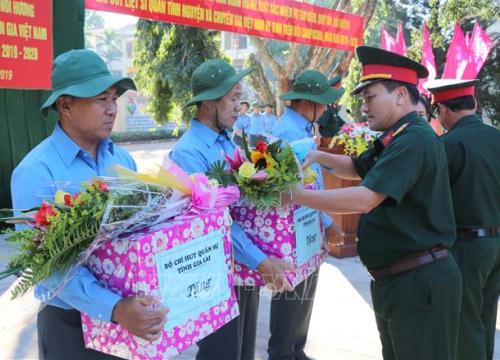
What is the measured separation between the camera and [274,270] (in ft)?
7.54

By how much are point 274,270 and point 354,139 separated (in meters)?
3.76


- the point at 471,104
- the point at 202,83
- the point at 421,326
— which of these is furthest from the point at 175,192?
the point at 471,104

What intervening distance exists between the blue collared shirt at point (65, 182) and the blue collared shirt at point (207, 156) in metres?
0.47

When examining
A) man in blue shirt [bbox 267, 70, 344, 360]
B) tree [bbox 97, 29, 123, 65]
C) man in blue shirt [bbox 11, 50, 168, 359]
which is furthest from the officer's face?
tree [bbox 97, 29, 123, 65]

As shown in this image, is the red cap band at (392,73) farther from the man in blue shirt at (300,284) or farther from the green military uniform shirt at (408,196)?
the man in blue shirt at (300,284)

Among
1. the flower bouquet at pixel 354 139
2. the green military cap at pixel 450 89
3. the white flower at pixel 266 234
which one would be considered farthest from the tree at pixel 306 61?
the white flower at pixel 266 234

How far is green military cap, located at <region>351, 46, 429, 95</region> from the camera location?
7.61 feet

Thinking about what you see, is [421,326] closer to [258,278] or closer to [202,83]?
[258,278]

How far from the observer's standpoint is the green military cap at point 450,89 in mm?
3076

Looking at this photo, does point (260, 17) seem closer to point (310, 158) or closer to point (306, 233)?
point (310, 158)

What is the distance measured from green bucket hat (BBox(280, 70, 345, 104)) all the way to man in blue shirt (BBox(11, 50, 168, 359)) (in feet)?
5.83

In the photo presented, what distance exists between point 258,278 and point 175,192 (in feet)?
2.84

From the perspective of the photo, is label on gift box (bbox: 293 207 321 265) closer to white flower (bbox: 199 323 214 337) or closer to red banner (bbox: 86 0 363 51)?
white flower (bbox: 199 323 214 337)

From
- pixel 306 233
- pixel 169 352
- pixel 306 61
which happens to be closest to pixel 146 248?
pixel 169 352
